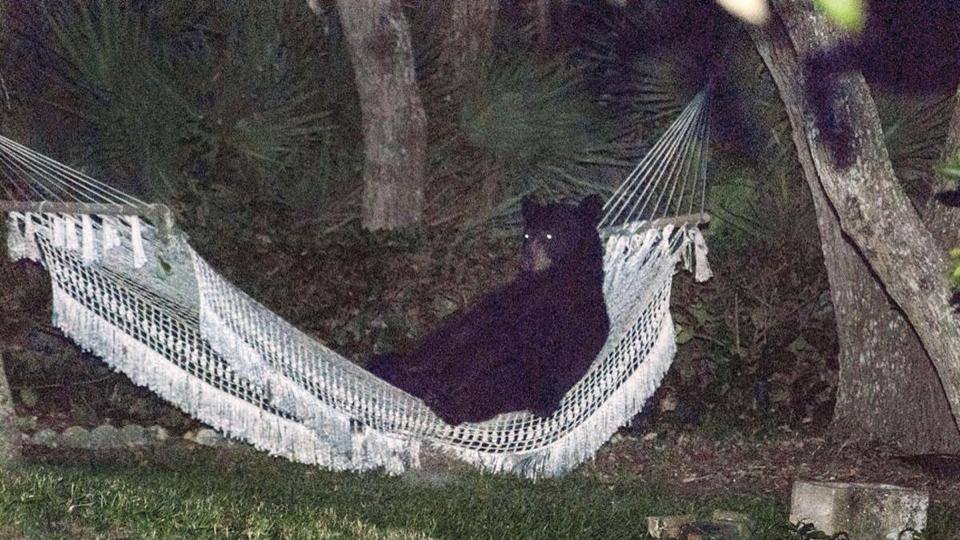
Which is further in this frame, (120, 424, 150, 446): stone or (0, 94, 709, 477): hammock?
(120, 424, 150, 446): stone

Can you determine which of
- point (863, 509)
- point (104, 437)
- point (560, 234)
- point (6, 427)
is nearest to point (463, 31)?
point (560, 234)

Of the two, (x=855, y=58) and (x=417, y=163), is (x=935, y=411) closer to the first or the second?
(x=855, y=58)

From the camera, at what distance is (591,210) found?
18.2 ft

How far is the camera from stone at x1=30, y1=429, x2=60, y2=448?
17.8ft

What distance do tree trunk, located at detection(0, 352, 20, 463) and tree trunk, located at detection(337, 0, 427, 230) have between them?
280cm

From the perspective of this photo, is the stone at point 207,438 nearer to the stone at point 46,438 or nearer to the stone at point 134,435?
the stone at point 134,435

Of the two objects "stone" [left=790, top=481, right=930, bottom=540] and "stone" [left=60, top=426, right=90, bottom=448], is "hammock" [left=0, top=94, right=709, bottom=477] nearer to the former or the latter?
"stone" [left=60, top=426, right=90, bottom=448]

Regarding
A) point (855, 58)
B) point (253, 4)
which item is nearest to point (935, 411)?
point (855, 58)

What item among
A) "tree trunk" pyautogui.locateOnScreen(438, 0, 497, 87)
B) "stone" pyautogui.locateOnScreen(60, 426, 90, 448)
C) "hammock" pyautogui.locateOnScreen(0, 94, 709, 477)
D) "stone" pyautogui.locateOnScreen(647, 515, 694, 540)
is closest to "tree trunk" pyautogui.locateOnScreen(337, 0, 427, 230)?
"tree trunk" pyautogui.locateOnScreen(438, 0, 497, 87)

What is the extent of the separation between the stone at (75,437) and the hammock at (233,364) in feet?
3.32

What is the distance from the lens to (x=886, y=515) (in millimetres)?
3672

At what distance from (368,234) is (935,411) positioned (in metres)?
2.51

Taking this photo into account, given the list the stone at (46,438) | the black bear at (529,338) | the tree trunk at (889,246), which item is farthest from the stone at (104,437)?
the tree trunk at (889,246)

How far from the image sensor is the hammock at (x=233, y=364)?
4590 millimetres
